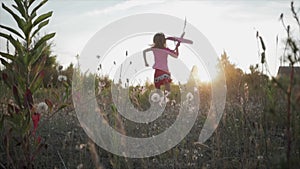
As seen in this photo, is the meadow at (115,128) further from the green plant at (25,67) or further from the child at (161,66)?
the child at (161,66)

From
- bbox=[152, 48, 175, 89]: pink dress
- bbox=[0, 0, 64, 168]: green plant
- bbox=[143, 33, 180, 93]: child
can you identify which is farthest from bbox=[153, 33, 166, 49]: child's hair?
bbox=[0, 0, 64, 168]: green plant

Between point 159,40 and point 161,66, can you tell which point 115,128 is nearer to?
point 161,66

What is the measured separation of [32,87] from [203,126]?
82.3 inches

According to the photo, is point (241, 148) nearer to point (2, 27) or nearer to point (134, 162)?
point (134, 162)

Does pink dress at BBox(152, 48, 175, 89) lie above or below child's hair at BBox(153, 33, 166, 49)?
below

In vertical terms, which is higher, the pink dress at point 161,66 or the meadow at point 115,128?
the pink dress at point 161,66

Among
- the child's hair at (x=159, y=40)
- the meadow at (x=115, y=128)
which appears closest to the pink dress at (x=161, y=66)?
the child's hair at (x=159, y=40)

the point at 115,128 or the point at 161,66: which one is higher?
the point at 161,66

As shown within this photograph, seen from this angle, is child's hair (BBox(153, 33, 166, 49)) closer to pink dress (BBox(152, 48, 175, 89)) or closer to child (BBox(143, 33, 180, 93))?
child (BBox(143, 33, 180, 93))

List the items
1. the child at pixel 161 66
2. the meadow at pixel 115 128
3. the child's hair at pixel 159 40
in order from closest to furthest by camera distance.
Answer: the meadow at pixel 115 128, the child at pixel 161 66, the child's hair at pixel 159 40

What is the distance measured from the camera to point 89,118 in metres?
4.29

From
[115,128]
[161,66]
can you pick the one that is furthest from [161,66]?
[115,128]

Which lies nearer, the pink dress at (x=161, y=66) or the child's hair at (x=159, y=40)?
the pink dress at (x=161, y=66)

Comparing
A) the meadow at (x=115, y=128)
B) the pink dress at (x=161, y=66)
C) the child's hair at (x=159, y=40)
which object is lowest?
the meadow at (x=115, y=128)
